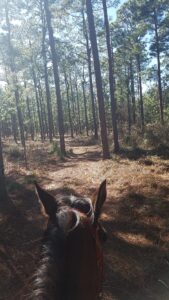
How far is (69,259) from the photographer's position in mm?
1624

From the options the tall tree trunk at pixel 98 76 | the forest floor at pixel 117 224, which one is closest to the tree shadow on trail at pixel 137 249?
the forest floor at pixel 117 224

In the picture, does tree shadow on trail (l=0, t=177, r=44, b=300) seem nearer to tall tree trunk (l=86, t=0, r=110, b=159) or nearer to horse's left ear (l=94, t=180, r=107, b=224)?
horse's left ear (l=94, t=180, r=107, b=224)

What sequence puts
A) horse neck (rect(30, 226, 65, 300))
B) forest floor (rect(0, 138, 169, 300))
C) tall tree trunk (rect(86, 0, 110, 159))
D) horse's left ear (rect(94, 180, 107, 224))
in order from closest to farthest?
horse neck (rect(30, 226, 65, 300)), horse's left ear (rect(94, 180, 107, 224)), forest floor (rect(0, 138, 169, 300)), tall tree trunk (rect(86, 0, 110, 159))

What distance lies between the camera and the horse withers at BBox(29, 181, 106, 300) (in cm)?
150

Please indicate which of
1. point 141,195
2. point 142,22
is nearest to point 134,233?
point 141,195

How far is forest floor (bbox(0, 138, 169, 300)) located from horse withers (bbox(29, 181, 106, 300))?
0.87 meters

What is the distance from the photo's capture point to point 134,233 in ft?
26.4

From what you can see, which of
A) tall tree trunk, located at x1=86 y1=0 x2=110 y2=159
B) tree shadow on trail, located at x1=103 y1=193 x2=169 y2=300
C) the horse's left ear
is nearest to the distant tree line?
tall tree trunk, located at x1=86 y1=0 x2=110 y2=159

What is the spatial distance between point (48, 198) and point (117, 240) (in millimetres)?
5845

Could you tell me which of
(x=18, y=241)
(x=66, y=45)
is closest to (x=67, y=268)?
(x=18, y=241)

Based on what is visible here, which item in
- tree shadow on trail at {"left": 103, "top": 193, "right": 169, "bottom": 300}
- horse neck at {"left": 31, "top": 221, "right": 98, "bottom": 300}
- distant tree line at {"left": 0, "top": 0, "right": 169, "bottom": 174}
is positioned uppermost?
distant tree line at {"left": 0, "top": 0, "right": 169, "bottom": 174}

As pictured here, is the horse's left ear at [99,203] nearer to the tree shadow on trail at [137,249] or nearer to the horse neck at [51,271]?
the horse neck at [51,271]

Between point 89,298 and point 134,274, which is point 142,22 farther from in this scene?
point 89,298

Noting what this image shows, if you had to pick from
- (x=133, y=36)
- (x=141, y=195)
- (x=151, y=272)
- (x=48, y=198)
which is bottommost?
(x=151, y=272)
